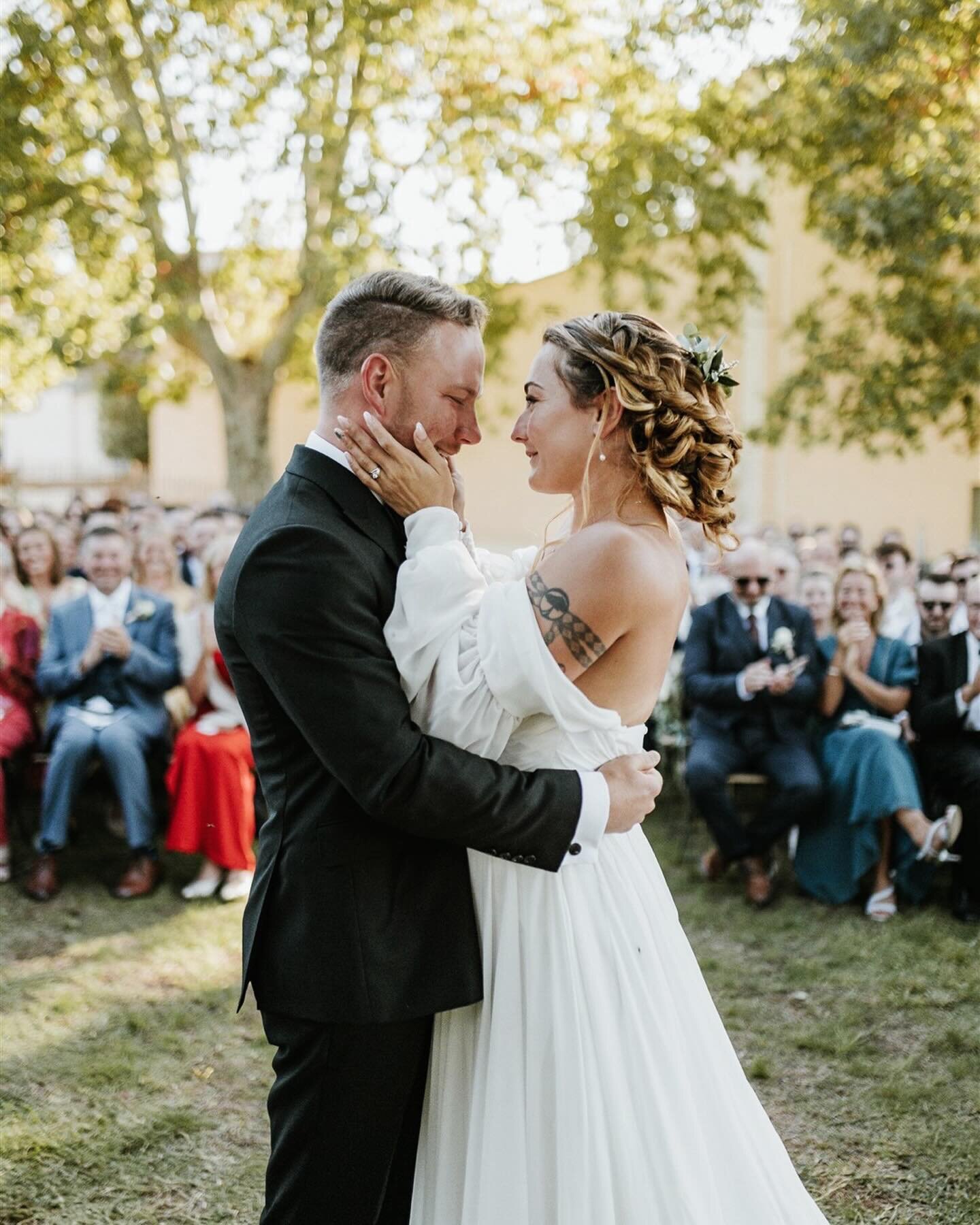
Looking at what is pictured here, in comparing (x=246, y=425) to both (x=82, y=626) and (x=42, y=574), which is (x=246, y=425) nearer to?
(x=42, y=574)

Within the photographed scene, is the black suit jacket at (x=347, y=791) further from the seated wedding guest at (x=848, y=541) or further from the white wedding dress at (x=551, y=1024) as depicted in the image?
the seated wedding guest at (x=848, y=541)

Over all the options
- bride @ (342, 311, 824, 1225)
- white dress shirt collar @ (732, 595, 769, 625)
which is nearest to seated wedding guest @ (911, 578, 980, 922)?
white dress shirt collar @ (732, 595, 769, 625)

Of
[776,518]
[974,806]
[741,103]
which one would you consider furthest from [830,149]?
[776,518]

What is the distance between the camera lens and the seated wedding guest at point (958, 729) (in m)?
6.56

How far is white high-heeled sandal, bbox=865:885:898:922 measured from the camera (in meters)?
6.54

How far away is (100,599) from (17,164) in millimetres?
9113

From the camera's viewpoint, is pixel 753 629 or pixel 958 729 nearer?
pixel 958 729

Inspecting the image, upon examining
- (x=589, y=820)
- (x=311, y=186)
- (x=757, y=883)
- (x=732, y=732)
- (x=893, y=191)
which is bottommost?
(x=757, y=883)

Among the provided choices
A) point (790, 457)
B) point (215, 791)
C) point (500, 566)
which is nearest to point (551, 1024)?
point (500, 566)

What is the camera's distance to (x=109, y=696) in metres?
7.21

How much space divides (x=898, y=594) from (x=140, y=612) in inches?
225

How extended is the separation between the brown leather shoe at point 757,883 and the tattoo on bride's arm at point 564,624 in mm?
4746

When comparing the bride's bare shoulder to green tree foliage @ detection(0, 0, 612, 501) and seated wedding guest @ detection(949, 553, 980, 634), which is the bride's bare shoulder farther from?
green tree foliage @ detection(0, 0, 612, 501)

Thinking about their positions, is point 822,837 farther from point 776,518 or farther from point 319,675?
A: point 776,518
